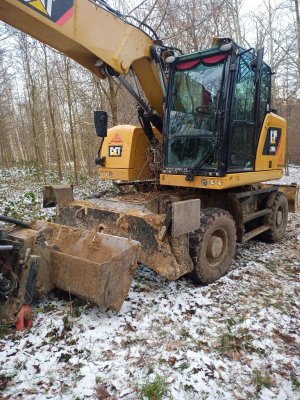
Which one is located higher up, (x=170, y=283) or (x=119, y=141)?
(x=119, y=141)

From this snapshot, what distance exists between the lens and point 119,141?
5352 mm

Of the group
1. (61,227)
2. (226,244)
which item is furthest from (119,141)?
(226,244)

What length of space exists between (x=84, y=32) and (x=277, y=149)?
385cm

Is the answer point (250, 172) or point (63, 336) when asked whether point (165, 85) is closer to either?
point (250, 172)

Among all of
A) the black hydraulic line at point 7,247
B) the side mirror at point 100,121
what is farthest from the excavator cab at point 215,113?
the black hydraulic line at point 7,247

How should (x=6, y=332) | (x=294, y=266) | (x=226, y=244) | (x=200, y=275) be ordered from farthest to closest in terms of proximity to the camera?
(x=294, y=266) < (x=226, y=244) < (x=200, y=275) < (x=6, y=332)

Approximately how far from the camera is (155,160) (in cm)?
544

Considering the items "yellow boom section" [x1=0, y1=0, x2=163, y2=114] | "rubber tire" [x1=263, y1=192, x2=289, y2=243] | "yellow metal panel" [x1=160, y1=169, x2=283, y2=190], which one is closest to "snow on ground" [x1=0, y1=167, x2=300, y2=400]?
"yellow metal panel" [x1=160, y1=169, x2=283, y2=190]

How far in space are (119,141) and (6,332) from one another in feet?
10.9

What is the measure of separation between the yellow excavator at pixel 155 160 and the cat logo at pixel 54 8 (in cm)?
1

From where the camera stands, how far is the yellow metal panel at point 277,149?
5.23 meters

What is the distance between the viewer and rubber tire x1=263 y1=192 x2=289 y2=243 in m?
6.35

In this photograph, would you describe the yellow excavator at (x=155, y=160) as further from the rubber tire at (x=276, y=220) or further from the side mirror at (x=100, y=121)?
the rubber tire at (x=276, y=220)

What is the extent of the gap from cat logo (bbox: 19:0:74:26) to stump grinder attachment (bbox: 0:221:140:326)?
7.49ft
